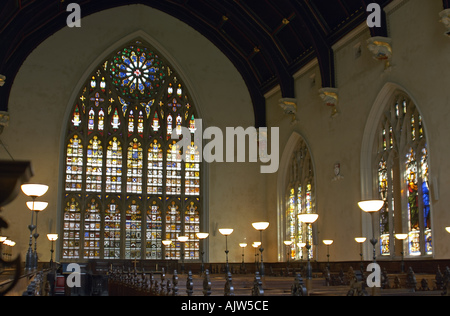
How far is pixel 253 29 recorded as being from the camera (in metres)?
24.2

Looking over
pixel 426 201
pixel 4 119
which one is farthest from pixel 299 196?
pixel 4 119

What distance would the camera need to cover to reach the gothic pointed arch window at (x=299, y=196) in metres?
23.8

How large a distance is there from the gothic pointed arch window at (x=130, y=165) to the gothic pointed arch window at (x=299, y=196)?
436 centimetres

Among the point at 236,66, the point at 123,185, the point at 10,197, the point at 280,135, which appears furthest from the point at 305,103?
the point at 10,197

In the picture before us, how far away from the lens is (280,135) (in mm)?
25875

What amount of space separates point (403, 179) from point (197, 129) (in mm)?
11651

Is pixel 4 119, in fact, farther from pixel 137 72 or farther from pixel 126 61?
pixel 137 72

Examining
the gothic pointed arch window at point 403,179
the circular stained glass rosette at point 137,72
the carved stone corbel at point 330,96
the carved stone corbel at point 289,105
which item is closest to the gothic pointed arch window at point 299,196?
the carved stone corbel at point 289,105

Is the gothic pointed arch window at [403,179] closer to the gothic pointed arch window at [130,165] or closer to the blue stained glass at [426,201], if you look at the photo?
the blue stained glass at [426,201]

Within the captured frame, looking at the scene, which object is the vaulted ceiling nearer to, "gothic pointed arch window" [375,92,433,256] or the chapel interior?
the chapel interior

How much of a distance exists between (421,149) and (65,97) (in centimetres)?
1563

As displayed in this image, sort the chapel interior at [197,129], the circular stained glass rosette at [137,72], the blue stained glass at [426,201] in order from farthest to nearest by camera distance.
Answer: the circular stained glass rosette at [137,72]
the chapel interior at [197,129]
the blue stained glass at [426,201]

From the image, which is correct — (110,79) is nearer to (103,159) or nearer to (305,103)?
(103,159)
